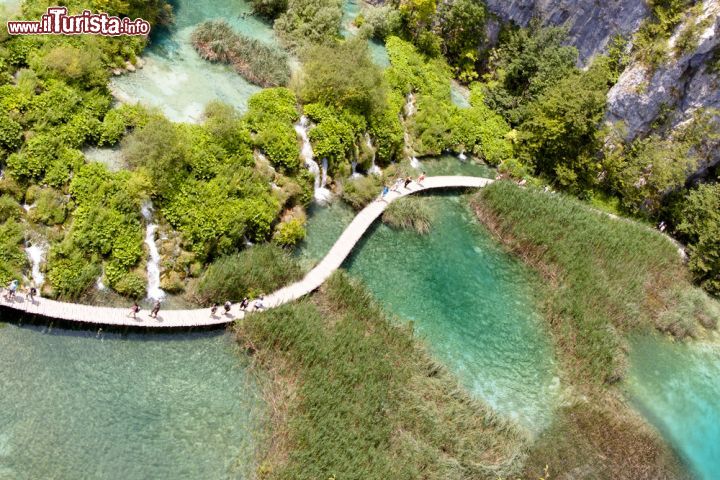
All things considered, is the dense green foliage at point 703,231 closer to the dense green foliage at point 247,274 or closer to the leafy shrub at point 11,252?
the dense green foliage at point 247,274

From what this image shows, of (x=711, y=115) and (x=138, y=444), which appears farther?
(x=711, y=115)

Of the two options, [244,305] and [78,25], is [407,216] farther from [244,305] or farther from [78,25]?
[78,25]

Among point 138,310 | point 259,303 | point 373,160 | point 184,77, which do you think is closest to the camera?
point 138,310

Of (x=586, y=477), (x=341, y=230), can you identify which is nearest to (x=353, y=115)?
(x=341, y=230)

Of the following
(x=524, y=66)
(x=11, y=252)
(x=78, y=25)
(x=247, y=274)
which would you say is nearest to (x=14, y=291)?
(x=11, y=252)

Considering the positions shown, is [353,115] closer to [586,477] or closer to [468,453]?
[468,453]

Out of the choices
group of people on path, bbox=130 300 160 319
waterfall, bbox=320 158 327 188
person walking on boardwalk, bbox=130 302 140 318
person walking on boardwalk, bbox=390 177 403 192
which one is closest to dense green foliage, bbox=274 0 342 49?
waterfall, bbox=320 158 327 188
